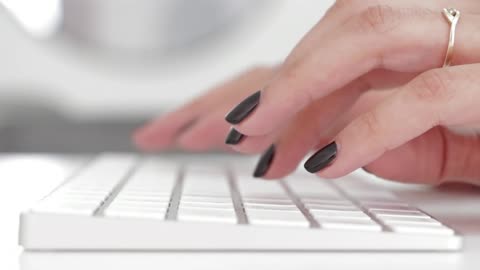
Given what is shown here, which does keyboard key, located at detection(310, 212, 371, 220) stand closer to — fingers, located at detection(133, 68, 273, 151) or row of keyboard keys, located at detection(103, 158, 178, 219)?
row of keyboard keys, located at detection(103, 158, 178, 219)

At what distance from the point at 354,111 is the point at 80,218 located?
1.18ft

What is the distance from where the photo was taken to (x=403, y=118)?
0.50m

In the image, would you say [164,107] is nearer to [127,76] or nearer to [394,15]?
[127,76]

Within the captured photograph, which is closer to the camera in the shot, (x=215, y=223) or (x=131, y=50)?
(x=215, y=223)

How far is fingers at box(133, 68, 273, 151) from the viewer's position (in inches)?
35.5

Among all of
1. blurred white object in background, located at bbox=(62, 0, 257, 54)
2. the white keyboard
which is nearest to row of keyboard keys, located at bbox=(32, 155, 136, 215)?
the white keyboard

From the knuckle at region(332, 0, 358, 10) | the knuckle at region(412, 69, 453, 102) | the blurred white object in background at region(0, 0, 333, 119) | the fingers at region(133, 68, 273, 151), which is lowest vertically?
the blurred white object in background at region(0, 0, 333, 119)

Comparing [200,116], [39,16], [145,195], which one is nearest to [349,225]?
[145,195]

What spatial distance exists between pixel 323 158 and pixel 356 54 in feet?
0.25

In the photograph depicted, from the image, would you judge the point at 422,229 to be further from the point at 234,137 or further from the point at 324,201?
the point at 234,137

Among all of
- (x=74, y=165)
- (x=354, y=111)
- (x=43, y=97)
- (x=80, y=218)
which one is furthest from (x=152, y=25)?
(x=80, y=218)

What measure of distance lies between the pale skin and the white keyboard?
0.14 ft

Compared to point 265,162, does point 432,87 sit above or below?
above

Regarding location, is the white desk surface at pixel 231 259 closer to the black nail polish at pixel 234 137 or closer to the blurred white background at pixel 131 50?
the black nail polish at pixel 234 137
